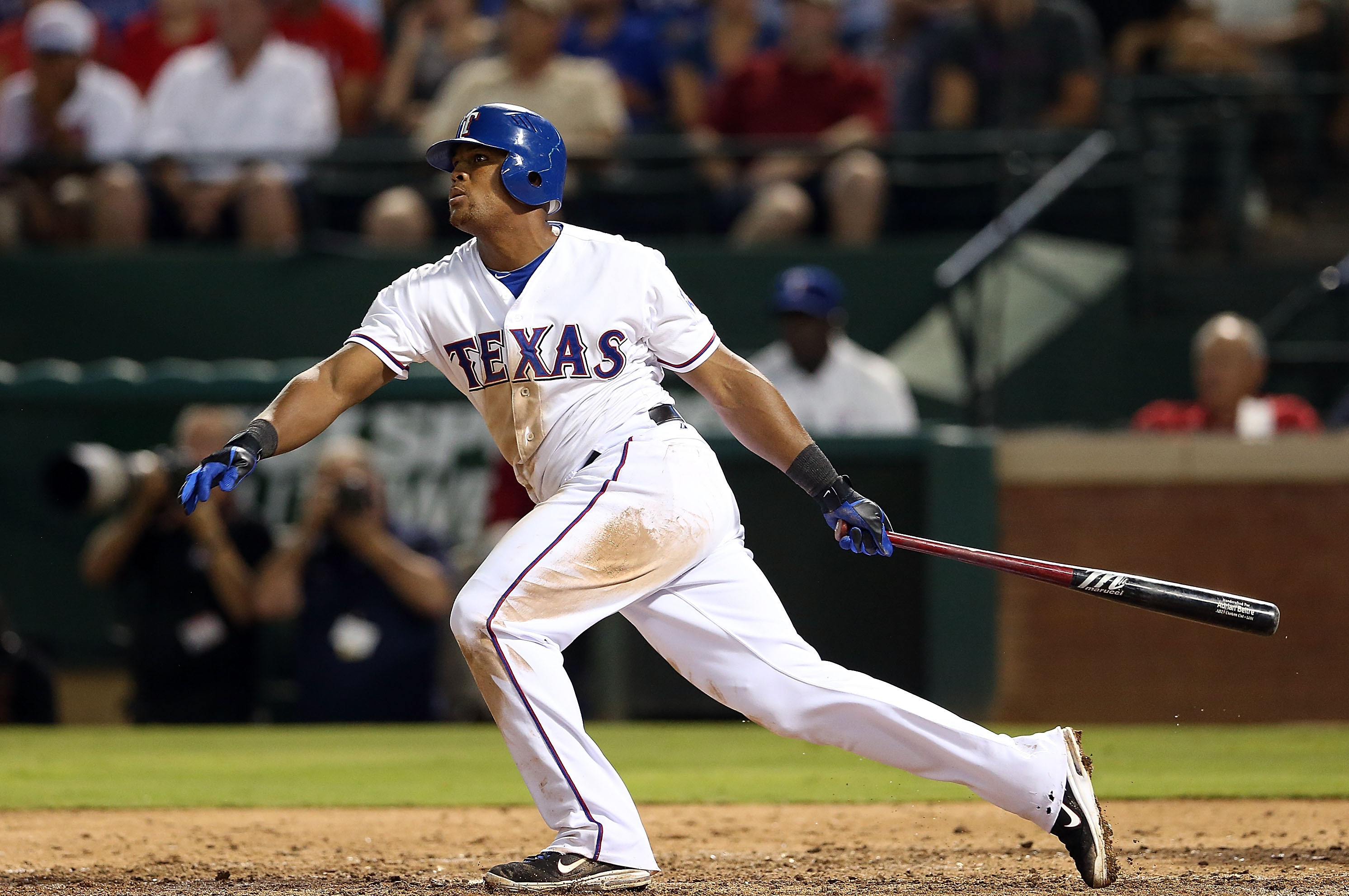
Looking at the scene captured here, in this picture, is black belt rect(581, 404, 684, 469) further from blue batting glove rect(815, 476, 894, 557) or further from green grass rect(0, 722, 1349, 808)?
green grass rect(0, 722, 1349, 808)

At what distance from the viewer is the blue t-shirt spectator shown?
935 cm

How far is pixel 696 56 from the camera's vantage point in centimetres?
943

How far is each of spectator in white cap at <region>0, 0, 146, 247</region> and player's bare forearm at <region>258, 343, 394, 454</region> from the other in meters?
5.54

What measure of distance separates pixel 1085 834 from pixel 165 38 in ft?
25.4

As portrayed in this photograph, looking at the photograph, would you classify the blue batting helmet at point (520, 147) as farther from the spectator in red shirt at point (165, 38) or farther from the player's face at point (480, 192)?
the spectator in red shirt at point (165, 38)

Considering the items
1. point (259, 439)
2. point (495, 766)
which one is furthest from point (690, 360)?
point (495, 766)

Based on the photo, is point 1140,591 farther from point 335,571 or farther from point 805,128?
point 805,128

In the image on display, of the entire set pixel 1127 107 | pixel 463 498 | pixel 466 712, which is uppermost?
pixel 1127 107

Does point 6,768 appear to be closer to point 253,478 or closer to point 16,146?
point 253,478

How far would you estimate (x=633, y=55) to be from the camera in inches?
369

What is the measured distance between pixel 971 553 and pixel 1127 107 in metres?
5.07

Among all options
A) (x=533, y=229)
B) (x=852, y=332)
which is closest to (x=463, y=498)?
(x=852, y=332)

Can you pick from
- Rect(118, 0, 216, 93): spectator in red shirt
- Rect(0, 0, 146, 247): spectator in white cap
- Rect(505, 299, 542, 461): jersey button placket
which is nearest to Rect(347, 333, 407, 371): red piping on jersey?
Rect(505, 299, 542, 461): jersey button placket

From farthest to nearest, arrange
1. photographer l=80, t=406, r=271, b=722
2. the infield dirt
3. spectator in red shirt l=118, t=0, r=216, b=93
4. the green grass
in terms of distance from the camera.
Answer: spectator in red shirt l=118, t=0, r=216, b=93
photographer l=80, t=406, r=271, b=722
the green grass
the infield dirt
